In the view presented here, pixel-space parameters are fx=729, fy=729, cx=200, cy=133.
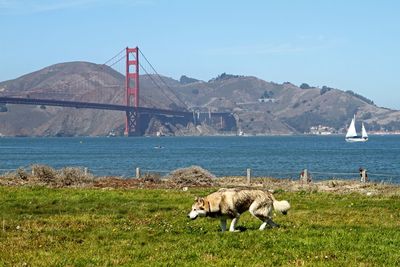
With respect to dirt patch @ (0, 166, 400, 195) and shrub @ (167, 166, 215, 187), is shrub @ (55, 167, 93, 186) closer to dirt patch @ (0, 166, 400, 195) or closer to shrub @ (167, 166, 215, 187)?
dirt patch @ (0, 166, 400, 195)

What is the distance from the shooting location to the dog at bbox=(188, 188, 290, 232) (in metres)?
14.7

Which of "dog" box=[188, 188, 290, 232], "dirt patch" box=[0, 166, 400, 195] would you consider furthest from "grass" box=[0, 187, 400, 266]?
"dirt patch" box=[0, 166, 400, 195]

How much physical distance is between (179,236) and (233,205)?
126 centimetres

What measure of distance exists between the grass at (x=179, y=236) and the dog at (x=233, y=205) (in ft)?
1.20

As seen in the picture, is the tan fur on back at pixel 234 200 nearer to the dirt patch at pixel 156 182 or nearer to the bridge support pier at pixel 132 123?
the dirt patch at pixel 156 182

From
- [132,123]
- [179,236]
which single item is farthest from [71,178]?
[132,123]

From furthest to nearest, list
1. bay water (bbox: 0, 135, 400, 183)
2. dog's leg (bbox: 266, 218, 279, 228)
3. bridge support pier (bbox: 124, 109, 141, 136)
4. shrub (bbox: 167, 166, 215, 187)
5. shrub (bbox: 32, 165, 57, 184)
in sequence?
bridge support pier (bbox: 124, 109, 141, 136) → bay water (bbox: 0, 135, 400, 183) → shrub (bbox: 167, 166, 215, 187) → shrub (bbox: 32, 165, 57, 184) → dog's leg (bbox: 266, 218, 279, 228)

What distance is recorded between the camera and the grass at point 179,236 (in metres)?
12.0

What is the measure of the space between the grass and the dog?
37 cm

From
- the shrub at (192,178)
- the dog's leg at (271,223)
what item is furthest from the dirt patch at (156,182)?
the dog's leg at (271,223)

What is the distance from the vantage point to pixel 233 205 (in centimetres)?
1478

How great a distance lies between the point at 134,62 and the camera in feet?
640

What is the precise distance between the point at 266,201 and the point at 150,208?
6494 mm

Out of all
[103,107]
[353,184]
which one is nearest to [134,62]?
[103,107]
